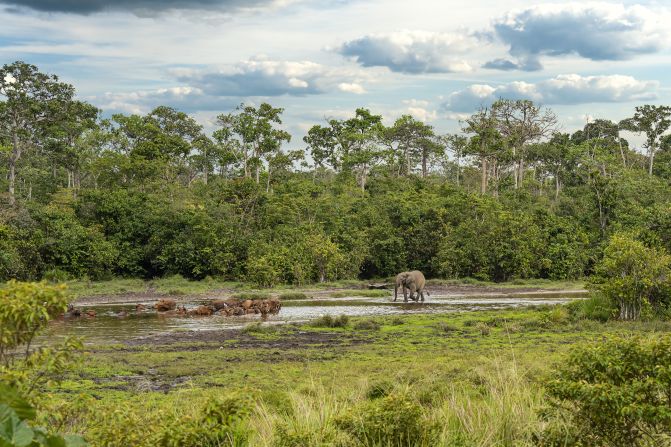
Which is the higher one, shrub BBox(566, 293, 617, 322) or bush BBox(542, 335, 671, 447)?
bush BBox(542, 335, 671, 447)

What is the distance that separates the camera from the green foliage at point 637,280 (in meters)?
21.8

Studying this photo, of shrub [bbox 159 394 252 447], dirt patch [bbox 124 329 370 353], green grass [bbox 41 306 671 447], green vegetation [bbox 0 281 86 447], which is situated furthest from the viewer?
dirt patch [bbox 124 329 370 353]

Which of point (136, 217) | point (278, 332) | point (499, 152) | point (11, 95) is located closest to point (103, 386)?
point (278, 332)

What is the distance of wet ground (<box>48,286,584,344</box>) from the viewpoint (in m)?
24.2

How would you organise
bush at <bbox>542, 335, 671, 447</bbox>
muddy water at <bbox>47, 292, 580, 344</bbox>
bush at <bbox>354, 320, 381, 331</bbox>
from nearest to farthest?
bush at <bbox>542, 335, 671, 447</bbox> → bush at <bbox>354, 320, 381, 331</bbox> → muddy water at <bbox>47, 292, 580, 344</bbox>

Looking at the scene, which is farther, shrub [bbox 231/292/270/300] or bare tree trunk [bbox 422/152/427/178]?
bare tree trunk [bbox 422/152/427/178]

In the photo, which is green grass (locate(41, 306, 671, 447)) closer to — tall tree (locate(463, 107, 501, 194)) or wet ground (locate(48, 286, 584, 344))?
wet ground (locate(48, 286, 584, 344))

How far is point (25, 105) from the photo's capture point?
46531 mm

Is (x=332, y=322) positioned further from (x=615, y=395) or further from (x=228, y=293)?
(x=615, y=395)

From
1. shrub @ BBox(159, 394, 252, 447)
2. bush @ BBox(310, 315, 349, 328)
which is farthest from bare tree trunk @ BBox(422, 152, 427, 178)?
shrub @ BBox(159, 394, 252, 447)

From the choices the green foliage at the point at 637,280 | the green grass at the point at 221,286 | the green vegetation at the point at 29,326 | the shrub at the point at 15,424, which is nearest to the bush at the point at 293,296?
the green grass at the point at 221,286

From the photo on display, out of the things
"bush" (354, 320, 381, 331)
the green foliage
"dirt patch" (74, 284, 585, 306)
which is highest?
the green foliage

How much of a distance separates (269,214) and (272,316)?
1690 cm

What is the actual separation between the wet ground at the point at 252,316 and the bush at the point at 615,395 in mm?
17256
